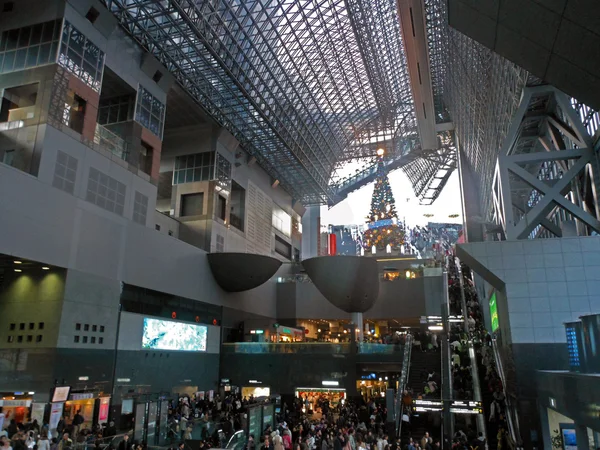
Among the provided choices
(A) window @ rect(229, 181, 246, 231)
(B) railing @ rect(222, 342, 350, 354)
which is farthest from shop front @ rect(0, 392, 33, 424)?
(A) window @ rect(229, 181, 246, 231)

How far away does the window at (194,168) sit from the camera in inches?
1352

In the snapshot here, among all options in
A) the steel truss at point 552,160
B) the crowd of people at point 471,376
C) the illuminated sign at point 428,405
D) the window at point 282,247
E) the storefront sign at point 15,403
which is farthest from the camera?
the window at point 282,247

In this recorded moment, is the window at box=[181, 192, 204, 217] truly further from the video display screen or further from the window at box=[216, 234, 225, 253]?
the video display screen

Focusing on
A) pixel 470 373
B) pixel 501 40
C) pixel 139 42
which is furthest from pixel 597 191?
pixel 139 42

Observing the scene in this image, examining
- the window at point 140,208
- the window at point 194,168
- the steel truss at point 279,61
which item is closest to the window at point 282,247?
the steel truss at point 279,61

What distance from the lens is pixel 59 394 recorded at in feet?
61.3

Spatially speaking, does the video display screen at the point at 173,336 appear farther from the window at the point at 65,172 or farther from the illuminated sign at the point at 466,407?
the illuminated sign at the point at 466,407

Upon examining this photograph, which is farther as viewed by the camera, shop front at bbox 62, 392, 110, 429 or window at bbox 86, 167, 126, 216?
window at bbox 86, 167, 126, 216

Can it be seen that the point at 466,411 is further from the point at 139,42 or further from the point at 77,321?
the point at 139,42

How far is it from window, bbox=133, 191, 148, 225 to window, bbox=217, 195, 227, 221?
345 inches

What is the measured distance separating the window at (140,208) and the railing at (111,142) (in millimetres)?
2084

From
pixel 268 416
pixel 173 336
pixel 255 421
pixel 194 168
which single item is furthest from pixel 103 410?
pixel 194 168

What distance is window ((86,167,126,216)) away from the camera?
72.6ft

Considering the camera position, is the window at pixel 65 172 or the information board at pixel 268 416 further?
the window at pixel 65 172
